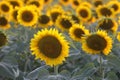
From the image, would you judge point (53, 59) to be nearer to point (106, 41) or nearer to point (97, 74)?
point (106, 41)

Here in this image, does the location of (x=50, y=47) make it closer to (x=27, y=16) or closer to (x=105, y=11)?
(x=27, y=16)

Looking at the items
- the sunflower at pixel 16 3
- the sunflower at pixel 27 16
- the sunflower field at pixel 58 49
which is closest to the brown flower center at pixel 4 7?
the sunflower field at pixel 58 49

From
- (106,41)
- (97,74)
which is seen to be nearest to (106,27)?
(97,74)

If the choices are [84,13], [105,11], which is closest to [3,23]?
[84,13]

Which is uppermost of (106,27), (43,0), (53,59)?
(53,59)

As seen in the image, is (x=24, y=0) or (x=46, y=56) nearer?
(x=46, y=56)

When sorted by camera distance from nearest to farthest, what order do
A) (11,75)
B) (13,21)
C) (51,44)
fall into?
(51,44)
(11,75)
(13,21)
